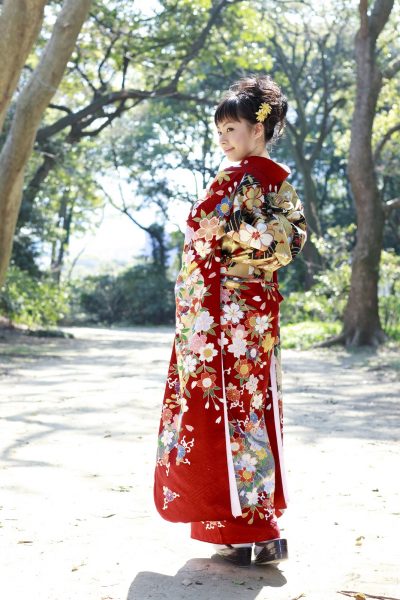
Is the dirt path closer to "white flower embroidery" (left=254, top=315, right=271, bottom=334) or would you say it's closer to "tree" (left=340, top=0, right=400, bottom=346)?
"white flower embroidery" (left=254, top=315, right=271, bottom=334)

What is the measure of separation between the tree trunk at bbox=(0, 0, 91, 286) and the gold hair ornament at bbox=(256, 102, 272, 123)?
587cm

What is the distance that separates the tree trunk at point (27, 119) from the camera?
868 centimetres

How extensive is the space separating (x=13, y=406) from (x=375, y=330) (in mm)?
8564

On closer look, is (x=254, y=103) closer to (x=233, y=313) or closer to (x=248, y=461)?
(x=233, y=313)

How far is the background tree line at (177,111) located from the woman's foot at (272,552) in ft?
17.4

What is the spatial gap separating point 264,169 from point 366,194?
1152cm

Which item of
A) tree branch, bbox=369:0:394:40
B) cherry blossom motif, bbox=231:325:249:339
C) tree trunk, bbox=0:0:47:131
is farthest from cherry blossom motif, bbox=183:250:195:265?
tree branch, bbox=369:0:394:40

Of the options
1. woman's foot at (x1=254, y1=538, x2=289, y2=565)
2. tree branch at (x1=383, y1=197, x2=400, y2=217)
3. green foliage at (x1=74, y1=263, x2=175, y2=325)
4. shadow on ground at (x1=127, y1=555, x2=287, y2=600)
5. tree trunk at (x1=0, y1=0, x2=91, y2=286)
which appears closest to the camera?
shadow on ground at (x1=127, y1=555, x2=287, y2=600)

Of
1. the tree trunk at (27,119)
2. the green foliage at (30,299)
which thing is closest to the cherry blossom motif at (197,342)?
the tree trunk at (27,119)

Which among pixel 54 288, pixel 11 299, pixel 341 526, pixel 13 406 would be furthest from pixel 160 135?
pixel 341 526

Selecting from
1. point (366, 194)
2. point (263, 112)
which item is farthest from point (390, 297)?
point (263, 112)

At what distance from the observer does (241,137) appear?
3.20 metres

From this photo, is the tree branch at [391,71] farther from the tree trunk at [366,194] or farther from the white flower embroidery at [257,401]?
the white flower embroidery at [257,401]

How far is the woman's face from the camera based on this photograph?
320 centimetres
